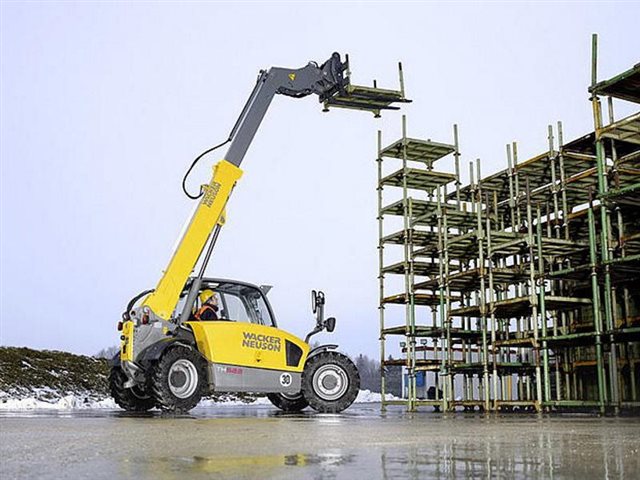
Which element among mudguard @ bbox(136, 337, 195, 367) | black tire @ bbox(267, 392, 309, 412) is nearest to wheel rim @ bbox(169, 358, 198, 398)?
mudguard @ bbox(136, 337, 195, 367)

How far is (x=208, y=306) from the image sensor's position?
15859 millimetres

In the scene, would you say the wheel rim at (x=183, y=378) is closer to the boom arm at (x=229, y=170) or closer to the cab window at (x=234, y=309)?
the boom arm at (x=229, y=170)

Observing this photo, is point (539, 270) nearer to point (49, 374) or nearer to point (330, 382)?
point (330, 382)

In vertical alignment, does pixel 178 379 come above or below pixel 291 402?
above

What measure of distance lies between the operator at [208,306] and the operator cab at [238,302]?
58 millimetres

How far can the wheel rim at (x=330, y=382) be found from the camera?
53.5 ft

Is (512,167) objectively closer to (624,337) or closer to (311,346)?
(624,337)

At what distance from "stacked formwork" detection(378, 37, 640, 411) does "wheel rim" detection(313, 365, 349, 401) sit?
14.7ft

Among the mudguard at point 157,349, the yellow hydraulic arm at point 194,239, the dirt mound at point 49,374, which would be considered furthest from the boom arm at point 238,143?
the dirt mound at point 49,374

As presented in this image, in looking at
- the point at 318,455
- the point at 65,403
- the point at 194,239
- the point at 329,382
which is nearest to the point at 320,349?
the point at 329,382

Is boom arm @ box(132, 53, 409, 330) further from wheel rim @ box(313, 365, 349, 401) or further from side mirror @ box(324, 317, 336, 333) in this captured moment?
wheel rim @ box(313, 365, 349, 401)

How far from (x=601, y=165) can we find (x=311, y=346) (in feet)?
22.2

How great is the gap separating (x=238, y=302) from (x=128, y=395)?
3030 mm

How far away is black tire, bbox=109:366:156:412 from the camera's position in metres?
16.5
